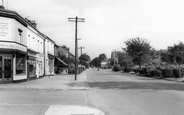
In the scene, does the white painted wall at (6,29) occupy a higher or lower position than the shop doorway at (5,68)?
higher

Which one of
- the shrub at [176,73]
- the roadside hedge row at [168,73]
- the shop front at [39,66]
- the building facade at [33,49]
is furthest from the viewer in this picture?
the roadside hedge row at [168,73]

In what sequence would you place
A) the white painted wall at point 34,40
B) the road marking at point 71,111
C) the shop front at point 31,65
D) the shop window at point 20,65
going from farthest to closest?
the white painted wall at point 34,40 → the shop front at point 31,65 → the shop window at point 20,65 → the road marking at point 71,111

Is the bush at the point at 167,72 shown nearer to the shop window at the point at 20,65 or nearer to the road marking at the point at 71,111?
the shop window at the point at 20,65

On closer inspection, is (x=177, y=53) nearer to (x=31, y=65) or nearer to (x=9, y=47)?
(x=31, y=65)

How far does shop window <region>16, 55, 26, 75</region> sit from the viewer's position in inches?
783

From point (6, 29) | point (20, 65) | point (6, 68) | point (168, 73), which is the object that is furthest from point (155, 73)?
point (6, 29)

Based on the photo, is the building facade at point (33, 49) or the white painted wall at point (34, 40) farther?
the white painted wall at point (34, 40)

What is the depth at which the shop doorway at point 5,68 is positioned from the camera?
18609mm

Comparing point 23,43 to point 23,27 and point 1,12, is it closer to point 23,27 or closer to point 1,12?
point 23,27

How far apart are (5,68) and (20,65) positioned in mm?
1946

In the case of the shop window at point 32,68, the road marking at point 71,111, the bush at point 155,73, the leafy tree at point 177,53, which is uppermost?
the leafy tree at point 177,53

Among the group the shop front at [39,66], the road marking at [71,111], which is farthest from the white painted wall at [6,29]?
the road marking at [71,111]

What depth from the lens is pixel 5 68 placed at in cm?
1881

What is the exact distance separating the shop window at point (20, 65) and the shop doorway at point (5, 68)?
0.89 metres
